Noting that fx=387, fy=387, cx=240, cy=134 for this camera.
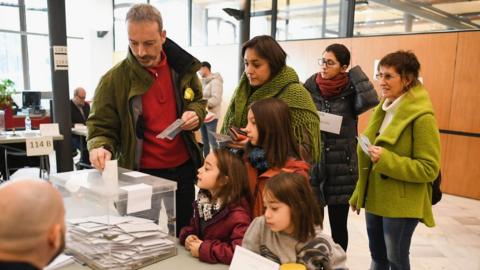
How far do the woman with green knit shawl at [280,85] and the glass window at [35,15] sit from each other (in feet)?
26.1

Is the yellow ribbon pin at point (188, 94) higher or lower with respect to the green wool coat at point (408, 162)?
higher

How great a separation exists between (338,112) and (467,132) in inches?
115

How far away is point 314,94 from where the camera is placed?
2.35 metres

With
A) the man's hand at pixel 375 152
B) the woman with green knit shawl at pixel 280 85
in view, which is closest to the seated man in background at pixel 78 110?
the woman with green knit shawl at pixel 280 85

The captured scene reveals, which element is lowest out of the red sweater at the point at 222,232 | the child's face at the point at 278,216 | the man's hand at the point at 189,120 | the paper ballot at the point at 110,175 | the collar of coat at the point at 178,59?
the red sweater at the point at 222,232

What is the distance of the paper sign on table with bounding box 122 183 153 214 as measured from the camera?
1.23 metres

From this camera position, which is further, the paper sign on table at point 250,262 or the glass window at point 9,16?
the glass window at point 9,16

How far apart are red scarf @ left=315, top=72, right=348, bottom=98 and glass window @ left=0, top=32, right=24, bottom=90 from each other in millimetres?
7791

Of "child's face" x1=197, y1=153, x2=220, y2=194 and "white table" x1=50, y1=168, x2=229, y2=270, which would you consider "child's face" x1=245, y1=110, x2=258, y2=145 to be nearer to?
"child's face" x1=197, y1=153, x2=220, y2=194

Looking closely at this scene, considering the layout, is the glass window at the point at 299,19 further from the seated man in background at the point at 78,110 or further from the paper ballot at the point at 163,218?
the paper ballot at the point at 163,218

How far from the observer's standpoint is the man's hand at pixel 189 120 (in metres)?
1.60

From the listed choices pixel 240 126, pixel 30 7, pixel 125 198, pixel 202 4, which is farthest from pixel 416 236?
pixel 30 7

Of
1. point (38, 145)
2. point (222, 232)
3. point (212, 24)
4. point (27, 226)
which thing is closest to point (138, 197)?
point (222, 232)

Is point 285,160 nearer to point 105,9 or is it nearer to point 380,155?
point 380,155
